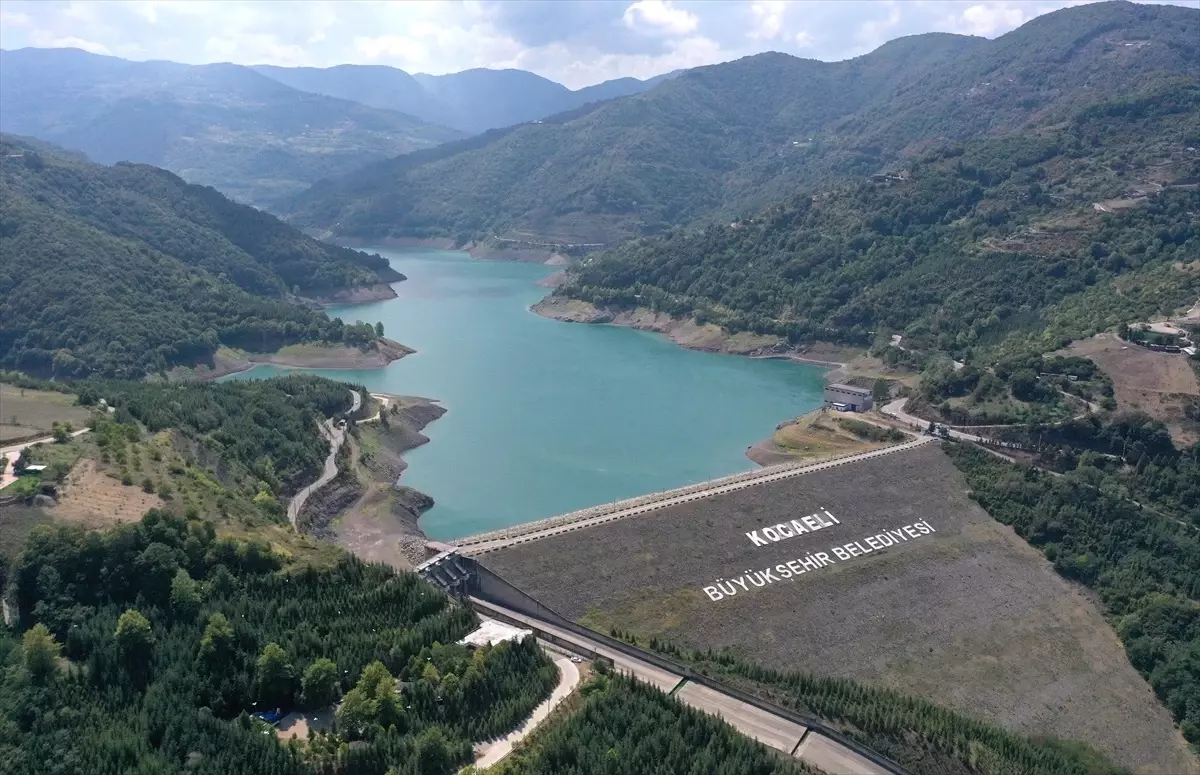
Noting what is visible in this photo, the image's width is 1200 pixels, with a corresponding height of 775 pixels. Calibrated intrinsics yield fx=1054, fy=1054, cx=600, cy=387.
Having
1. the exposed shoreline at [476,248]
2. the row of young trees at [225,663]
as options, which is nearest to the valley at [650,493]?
the row of young trees at [225,663]

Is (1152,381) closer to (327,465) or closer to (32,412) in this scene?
(327,465)

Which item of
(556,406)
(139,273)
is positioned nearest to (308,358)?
(139,273)

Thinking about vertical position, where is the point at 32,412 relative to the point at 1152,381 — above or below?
above

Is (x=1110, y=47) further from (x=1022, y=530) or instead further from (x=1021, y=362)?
(x=1022, y=530)

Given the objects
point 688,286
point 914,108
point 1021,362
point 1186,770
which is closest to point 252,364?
→ point 688,286

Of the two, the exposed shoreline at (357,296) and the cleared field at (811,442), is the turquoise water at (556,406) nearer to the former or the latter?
the cleared field at (811,442)
